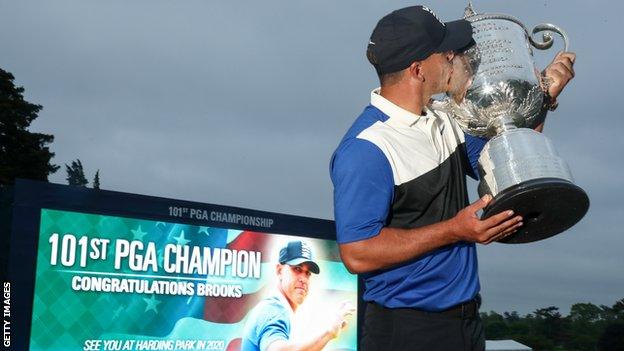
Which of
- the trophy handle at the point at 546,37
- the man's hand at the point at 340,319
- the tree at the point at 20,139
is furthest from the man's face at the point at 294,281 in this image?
the tree at the point at 20,139

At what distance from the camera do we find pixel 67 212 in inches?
343

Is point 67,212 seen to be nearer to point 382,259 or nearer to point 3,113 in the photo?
point 382,259

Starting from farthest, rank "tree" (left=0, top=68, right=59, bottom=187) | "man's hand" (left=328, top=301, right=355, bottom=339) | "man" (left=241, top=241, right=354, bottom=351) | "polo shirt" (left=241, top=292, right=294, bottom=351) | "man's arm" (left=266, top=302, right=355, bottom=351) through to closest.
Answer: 1. "tree" (left=0, top=68, right=59, bottom=187)
2. "man's hand" (left=328, top=301, right=355, bottom=339)
3. "man's arm" (left=266, top=302, right=355, bottom=351)
4. "man" (left=241, top=241, right=354, bottom=351)
5. "polo shirt" (left=241, top=292, right=294, bottom=351)

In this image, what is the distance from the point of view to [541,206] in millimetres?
2432

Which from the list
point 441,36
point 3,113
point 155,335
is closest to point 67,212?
point 155,335

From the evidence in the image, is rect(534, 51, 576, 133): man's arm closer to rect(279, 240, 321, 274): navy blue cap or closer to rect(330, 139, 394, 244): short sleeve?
rect(330, 139, 394, 244): short sleeve

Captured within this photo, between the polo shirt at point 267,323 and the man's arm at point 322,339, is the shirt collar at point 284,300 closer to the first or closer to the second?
the polo shirt at point 267,323

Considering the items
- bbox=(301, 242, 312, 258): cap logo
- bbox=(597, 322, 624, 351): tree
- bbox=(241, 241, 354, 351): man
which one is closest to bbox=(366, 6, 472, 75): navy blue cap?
bbox=(597, 322, 624, 351): tree

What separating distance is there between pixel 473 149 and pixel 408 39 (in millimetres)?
A: 566

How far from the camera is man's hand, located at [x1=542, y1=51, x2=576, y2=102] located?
2.97 metres

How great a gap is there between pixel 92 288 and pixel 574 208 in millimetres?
7250

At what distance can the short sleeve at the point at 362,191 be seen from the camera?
2371 millimetres

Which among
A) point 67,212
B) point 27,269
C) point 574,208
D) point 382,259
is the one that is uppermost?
point 67,212

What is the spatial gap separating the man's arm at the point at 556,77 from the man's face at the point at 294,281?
26.7 feet
